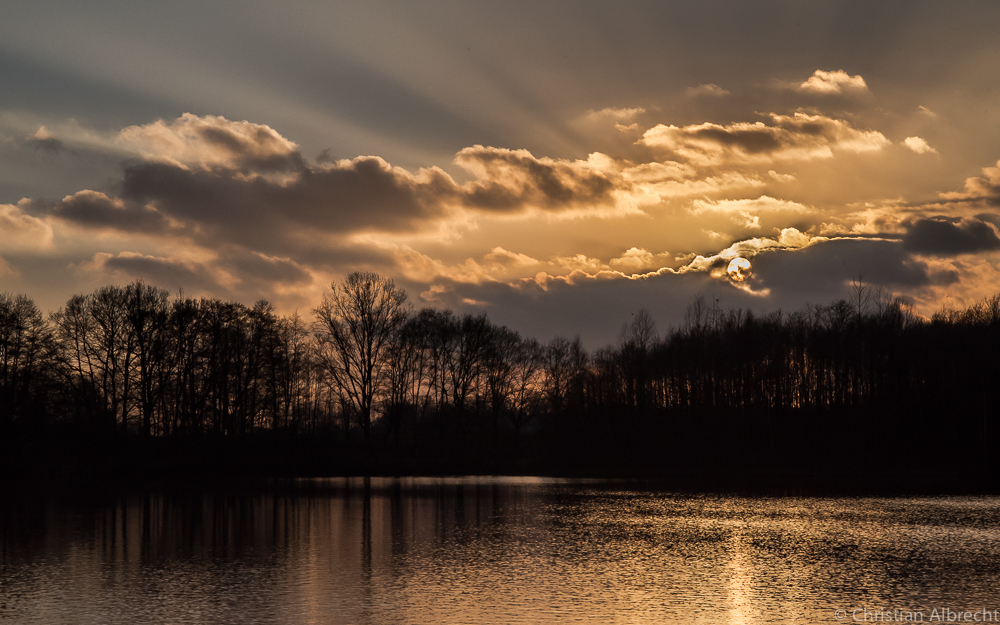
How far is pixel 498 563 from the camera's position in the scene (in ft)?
66.3

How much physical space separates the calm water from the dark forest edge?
23645 millimetres

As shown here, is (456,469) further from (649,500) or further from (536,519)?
(536,519)

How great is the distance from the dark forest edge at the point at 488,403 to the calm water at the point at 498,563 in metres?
23.6

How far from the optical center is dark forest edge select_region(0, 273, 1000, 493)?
60.9 metres

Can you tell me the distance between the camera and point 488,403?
9444 centimetres

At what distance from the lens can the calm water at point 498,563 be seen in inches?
584

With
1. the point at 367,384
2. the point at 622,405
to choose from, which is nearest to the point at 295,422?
the point at 367,384

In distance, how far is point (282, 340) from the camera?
79438 millimetres

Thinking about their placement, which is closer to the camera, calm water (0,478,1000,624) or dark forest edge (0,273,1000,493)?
calm water (0,478,1000,624)

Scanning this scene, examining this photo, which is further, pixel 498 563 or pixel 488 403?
pixel 488 403

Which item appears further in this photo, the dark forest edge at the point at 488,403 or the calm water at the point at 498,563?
the dark forest edge at the point at 488,403

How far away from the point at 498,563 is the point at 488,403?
74.4 metres

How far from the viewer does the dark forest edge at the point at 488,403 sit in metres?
60.9

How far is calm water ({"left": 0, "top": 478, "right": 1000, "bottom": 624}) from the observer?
48.7 feet
